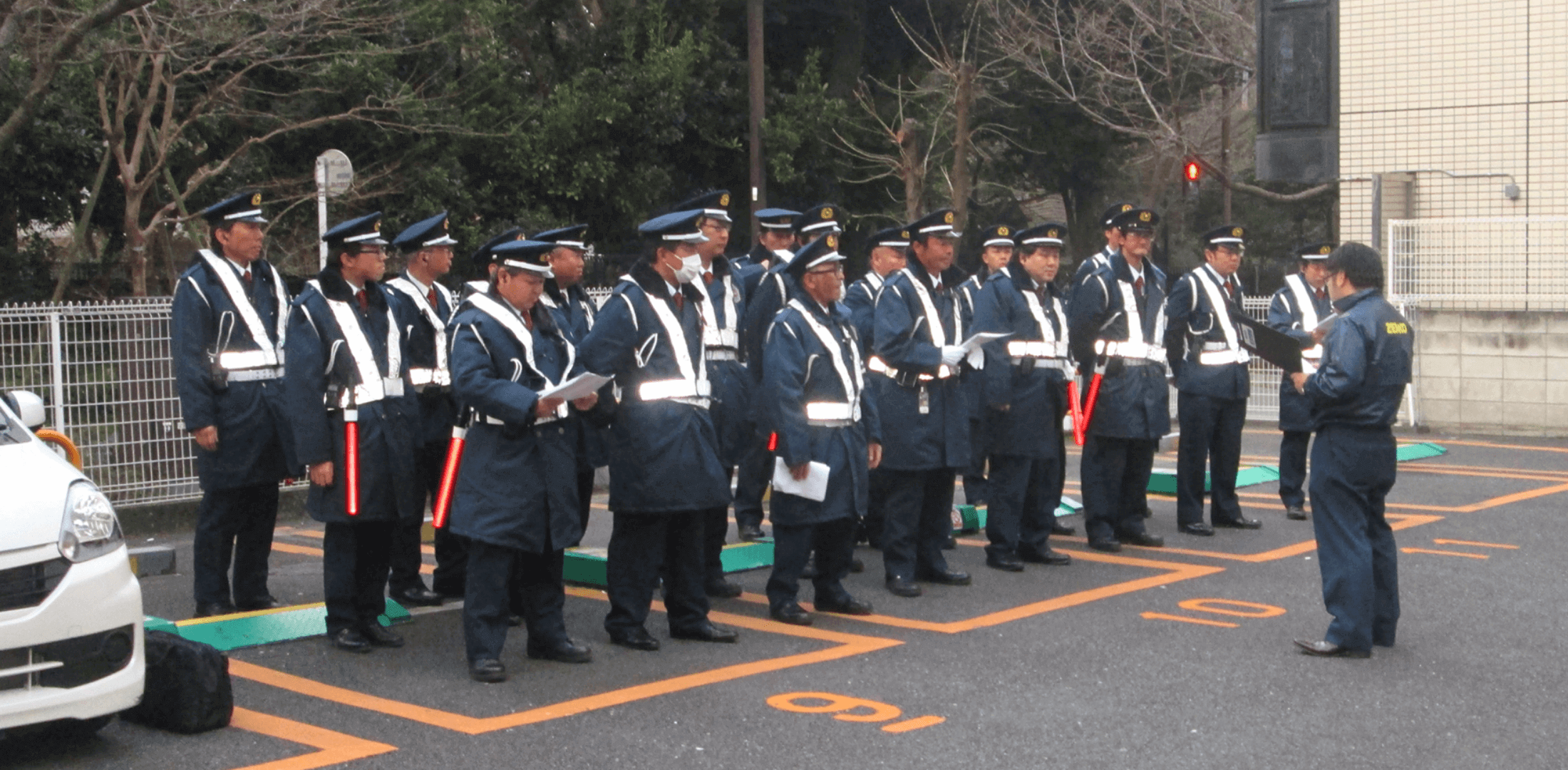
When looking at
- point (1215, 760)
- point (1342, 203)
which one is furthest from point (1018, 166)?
point (1215, 760)

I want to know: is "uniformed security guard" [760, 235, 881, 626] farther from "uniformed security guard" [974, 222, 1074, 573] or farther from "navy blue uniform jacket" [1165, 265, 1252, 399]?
"navy blue uniform jacket" [1165, 265, 1252, 399]

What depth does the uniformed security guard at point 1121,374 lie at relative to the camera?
9.84 metres

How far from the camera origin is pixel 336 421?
7.32 meters

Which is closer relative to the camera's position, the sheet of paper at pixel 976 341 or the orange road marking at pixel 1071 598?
the orange road marking at pixel 1071 598

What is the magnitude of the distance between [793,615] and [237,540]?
2825mm

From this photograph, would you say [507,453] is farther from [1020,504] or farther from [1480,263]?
[1480,263]

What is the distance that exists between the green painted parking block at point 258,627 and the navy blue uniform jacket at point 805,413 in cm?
210

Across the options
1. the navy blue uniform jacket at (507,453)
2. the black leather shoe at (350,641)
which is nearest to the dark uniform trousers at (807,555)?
the navy blue uniform jacket at (507,453)

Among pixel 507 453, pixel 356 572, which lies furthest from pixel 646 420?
pixel 356 572

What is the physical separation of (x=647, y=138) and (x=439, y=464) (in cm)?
1621

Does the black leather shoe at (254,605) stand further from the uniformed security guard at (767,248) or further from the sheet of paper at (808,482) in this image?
the uniformed security guard at (767,248)

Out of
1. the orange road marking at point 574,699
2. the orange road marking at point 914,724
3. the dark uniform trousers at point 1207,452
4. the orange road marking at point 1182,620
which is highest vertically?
the dark uniform trousers at point 1207,452

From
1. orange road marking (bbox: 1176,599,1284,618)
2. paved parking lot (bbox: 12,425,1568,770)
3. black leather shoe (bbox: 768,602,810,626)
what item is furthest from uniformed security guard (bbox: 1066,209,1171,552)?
black leather shoe (bbox: 768,602,810,626)

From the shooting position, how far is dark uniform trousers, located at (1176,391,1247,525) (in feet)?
34.9
